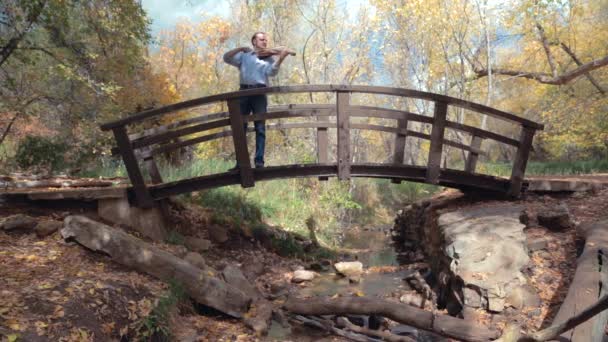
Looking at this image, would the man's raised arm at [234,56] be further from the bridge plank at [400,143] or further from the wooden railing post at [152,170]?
the bridge plank at [400,143]

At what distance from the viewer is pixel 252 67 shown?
6496 mm

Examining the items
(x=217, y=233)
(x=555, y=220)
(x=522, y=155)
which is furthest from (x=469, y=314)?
(x=217, y=233)

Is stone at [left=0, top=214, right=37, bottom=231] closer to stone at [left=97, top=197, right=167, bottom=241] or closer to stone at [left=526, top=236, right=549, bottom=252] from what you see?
stone at [left=97, top=197, right=167, bottom=241]

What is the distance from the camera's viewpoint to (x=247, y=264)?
7.30 metres

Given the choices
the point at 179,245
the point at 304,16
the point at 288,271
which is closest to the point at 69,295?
the point at 179,245

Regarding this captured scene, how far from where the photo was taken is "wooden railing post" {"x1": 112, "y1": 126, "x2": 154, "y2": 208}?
5.96 metres

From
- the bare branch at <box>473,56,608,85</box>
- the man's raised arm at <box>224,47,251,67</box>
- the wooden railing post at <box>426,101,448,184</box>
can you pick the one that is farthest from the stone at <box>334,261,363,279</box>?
the bare branch at <box>473,56,608,85</box>

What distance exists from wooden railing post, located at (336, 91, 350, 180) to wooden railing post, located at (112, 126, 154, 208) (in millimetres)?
2983

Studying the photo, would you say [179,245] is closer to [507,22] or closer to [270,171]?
[270,171]

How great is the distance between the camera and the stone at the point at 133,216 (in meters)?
5.96

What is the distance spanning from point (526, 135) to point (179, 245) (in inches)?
243

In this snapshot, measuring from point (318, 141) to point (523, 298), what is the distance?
3.49 meters

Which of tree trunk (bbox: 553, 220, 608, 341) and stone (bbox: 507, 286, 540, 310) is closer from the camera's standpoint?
tree trunk (bbox: 553, 220, 608, 341)

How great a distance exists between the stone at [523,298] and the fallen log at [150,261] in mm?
3149
